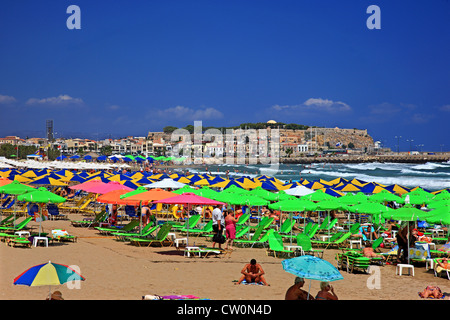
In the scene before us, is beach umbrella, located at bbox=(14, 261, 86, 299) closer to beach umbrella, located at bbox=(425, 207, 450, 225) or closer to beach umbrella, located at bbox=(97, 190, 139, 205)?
beach umbrella, located at bbox=(97, 190, 139, 205)

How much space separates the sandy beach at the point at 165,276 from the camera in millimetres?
7363

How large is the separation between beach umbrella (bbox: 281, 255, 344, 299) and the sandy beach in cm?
97

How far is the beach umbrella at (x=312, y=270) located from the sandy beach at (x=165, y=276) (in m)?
0.97

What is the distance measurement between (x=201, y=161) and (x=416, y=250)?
11407cm

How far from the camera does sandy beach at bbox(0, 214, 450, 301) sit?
7363 millimetres

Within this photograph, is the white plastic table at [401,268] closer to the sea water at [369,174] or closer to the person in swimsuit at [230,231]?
the person in swimsuit at [230,231]

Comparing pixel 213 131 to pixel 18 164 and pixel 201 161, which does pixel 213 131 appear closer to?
pixel 201 161

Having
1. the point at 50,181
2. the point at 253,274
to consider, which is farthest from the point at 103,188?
the point at 253,274

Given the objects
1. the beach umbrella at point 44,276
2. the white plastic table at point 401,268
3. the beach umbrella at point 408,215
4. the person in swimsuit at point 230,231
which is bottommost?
the white plastic table at point 401,268

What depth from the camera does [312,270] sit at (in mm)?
6480

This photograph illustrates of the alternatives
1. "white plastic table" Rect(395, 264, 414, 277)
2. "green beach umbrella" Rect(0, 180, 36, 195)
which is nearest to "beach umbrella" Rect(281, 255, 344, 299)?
"white plastic table" Rect(395, 264, 414, 277)

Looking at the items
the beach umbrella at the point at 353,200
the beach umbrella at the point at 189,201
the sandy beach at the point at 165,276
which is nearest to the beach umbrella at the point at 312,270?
the sandy beach at the point at 165,276
